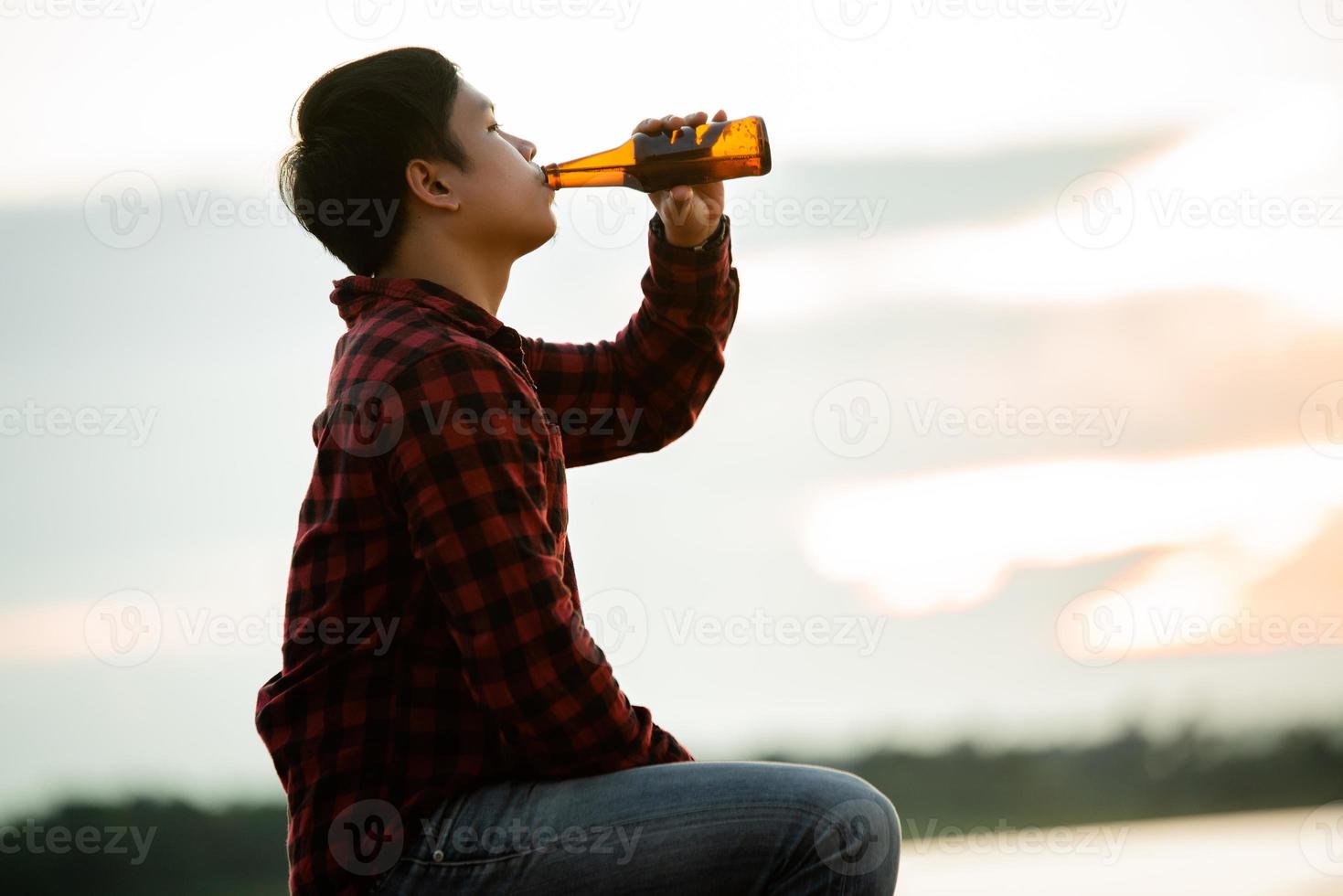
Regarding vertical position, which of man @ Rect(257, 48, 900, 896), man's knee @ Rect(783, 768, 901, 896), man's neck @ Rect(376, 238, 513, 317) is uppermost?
man's neck @ Rect(376, 238, 513, 317)

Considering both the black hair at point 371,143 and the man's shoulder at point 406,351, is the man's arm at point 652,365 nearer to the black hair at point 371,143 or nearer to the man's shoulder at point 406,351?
the black hair at point 371,143

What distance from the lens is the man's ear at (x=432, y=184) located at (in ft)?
4.80

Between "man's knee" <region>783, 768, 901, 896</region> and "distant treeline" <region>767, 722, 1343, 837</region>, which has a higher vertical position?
"man's knee" <region>783, 768, 901, 896</region>

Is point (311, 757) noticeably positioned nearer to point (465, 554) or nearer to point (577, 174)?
point (465, 554)

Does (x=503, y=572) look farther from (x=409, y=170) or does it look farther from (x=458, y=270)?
(x=409, y=170)

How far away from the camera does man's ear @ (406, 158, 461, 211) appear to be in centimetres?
146

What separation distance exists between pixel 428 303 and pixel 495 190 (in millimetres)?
204

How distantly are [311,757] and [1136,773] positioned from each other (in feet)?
21.1

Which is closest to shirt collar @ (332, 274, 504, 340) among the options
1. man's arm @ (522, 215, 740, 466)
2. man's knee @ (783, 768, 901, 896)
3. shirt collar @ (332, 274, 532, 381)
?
shirt collar @ (332, 274, 532, 381)

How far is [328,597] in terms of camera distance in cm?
116

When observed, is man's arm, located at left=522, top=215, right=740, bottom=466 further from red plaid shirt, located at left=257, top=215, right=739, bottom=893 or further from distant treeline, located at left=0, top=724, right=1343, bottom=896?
distant treeline, located at left=0, top=724, right=1343, bottom=896

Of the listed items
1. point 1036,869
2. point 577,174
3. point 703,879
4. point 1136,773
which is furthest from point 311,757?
point 1136,773

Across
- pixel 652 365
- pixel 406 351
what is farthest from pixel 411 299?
pixel 652 365

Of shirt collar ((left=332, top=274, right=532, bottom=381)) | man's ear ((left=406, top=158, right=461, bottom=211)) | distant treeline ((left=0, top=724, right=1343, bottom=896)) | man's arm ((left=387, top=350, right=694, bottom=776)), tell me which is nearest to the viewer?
man's arm ((left=387, top=350, right=694, bottom=776))
